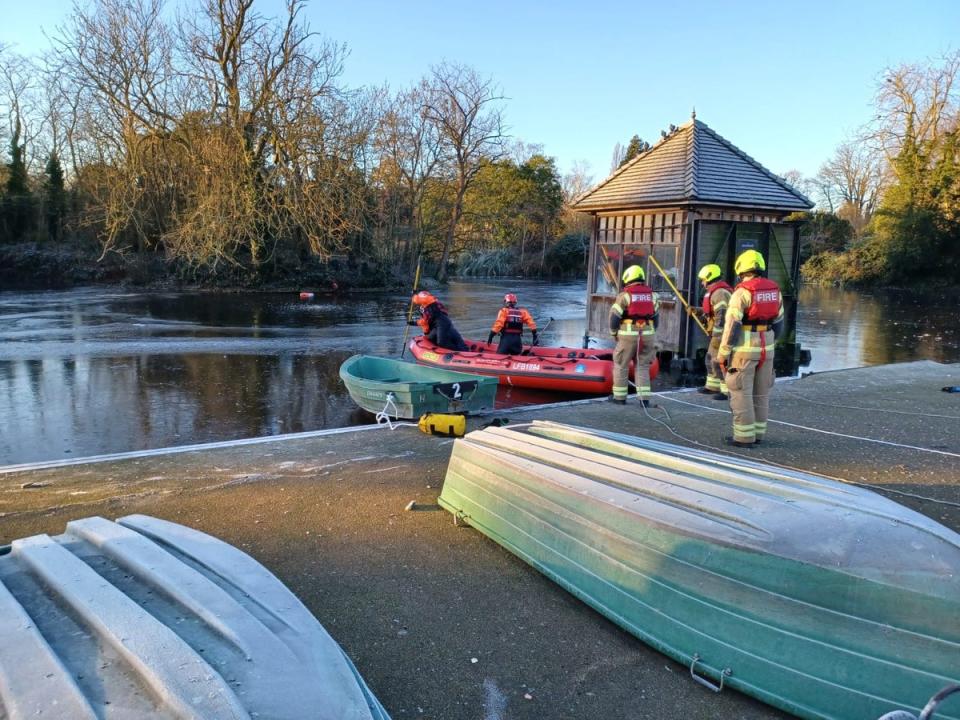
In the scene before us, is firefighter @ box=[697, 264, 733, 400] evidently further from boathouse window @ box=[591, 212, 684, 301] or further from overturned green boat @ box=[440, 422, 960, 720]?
Answer: overturned green boat @ box=[440, 422, 960, 720]

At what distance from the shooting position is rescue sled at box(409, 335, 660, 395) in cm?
1183

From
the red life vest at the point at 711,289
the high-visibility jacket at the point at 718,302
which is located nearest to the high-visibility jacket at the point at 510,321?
the red life vest at the point at 711,289

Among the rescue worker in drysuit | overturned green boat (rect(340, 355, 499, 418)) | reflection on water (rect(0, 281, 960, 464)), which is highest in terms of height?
the rescue worker in drysuit

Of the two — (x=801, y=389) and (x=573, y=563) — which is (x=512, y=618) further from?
(x=801, y=389)

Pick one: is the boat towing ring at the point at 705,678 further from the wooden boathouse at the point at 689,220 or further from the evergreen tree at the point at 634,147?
the evergreen tree at the point at 634,147

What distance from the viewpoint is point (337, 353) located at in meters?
18.3

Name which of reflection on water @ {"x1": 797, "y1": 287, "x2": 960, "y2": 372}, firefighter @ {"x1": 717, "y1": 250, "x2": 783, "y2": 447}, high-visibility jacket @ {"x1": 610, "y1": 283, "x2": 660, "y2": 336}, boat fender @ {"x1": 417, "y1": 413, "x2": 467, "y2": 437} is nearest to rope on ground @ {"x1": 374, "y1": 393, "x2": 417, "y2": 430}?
boat fender @ {"x1": 417, "y1": 413, "x2": 467, "y2": 437}

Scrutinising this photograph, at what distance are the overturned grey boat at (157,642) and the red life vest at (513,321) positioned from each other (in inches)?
396

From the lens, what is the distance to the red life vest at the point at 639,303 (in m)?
9.44

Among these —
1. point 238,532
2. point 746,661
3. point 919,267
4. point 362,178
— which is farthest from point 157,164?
point 919,267

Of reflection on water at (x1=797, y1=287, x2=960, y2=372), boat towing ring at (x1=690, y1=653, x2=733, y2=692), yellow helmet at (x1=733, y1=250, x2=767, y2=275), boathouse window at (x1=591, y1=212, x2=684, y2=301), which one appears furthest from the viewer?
reflection on water at (x1=797, y1=287, x2=960, y2=372)

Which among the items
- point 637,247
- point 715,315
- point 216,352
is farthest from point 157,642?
point 216,352

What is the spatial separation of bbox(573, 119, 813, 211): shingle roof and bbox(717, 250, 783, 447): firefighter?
23.7 feet

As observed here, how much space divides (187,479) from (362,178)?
94.9 ft
